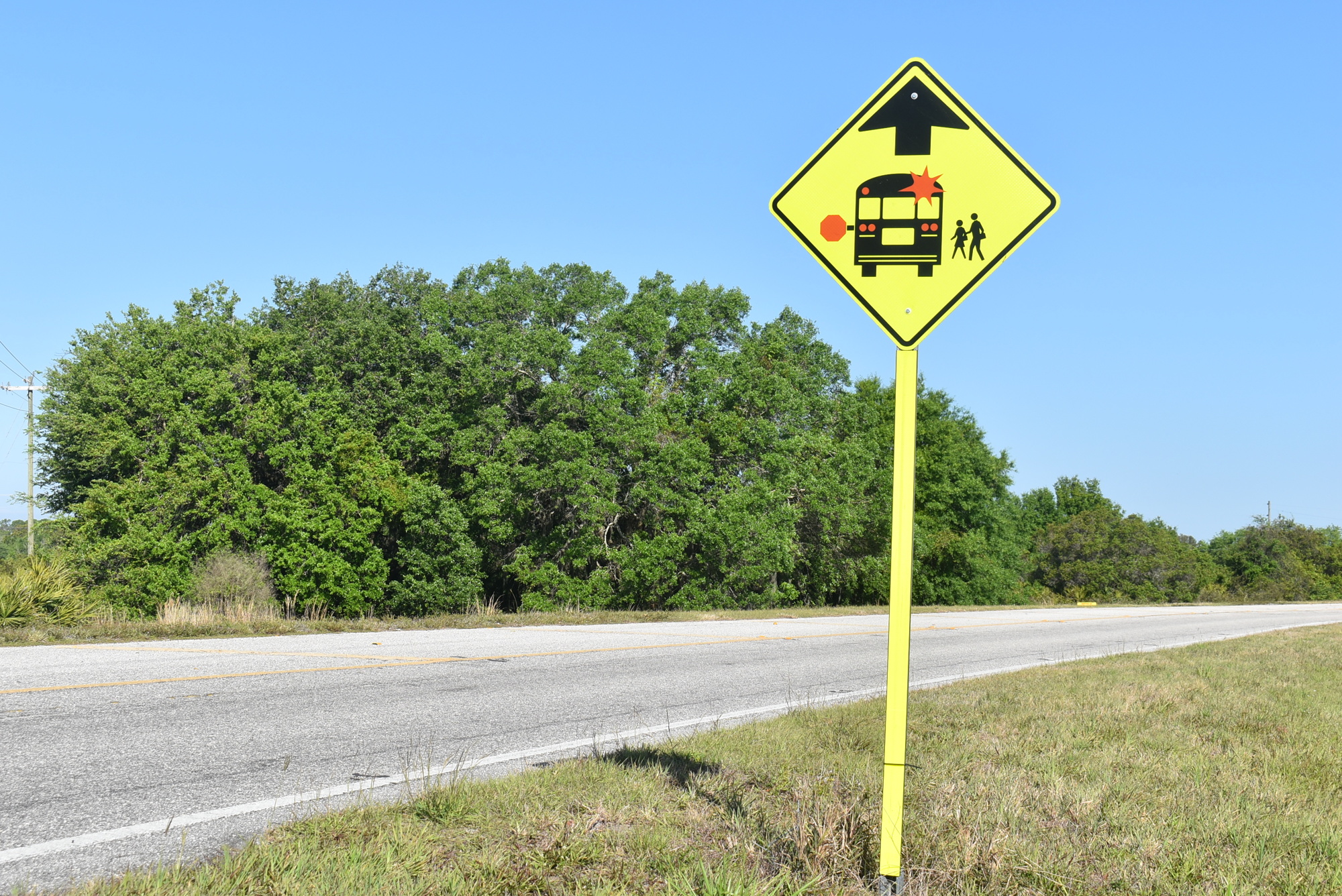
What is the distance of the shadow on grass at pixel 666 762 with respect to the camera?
5.11 meters

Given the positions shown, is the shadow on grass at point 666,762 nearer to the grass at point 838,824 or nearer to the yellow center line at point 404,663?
the grass at point 838,824

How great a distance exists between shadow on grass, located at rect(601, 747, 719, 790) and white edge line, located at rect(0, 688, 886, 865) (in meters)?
0.27

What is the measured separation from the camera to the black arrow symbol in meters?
3.56

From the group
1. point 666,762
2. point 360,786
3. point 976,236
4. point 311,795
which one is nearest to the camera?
point 976,236

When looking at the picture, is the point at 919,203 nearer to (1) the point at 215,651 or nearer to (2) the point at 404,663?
(2) the point at 404,663

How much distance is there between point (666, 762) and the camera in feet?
17.9

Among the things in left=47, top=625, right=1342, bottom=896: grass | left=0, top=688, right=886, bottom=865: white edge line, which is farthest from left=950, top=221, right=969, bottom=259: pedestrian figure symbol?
left=0, top=688, right=886, bottom=865: white edge line

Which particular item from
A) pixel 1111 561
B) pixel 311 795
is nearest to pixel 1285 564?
pixel 1111 561

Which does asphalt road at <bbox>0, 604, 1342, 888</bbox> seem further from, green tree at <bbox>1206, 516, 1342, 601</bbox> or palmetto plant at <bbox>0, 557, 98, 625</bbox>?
green tree at <bbox>1206, 516, 1342, 601</bbox>

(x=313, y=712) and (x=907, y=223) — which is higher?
(x=907, y=223)

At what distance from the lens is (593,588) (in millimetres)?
34750

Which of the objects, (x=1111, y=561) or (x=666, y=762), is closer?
(x=666, y=762)

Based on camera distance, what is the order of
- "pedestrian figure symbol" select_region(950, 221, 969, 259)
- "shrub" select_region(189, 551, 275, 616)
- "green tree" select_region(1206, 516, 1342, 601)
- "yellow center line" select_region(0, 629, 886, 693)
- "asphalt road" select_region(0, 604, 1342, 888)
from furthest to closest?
"green tree" select_region(1206, 516, 1342, 601) < "shrub" select_region(189, 551, 275, 616) < "yellow center line" select_region(0, 629, 886, 693) < "asphalt road" select_region(0, 604, 1342, 888) < "pedestrian figure symbol" select_region(950, 221, 969, 259)

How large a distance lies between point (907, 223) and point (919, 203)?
Answer: 0.27ft
